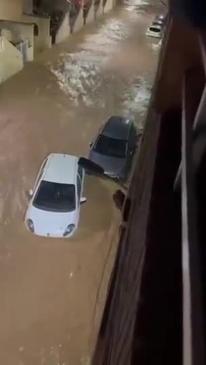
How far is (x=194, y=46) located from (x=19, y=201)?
836mm

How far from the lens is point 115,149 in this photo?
1865mm

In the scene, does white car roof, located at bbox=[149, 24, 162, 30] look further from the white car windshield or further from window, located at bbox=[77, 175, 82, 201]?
window, located at bbox=[77, 175, 82, 201]

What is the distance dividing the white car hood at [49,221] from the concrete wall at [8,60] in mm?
1576

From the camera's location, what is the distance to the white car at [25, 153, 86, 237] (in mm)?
1482

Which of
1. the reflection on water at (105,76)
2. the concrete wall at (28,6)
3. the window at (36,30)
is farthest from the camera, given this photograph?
the concrete wall at (28,6)

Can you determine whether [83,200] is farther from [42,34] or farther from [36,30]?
[42,34]

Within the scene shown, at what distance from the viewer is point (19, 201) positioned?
167 centimetres

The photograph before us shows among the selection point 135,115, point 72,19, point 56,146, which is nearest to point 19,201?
point 56,146

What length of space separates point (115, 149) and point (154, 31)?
116 inches

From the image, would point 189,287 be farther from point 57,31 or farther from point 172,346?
point 57,31

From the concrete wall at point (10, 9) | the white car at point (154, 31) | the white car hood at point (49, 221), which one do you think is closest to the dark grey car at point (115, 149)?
the white car hood at point (49, 221)

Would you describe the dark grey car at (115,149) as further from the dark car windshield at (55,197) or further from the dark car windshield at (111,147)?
the dark car windshield at (55,197)

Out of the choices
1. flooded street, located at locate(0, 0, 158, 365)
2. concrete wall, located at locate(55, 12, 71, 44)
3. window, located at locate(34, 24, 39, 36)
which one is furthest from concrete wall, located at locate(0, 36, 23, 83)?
concrete wall, located at locate(55, 12, 71, 44)

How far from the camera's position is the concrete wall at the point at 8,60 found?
9.41 feet
